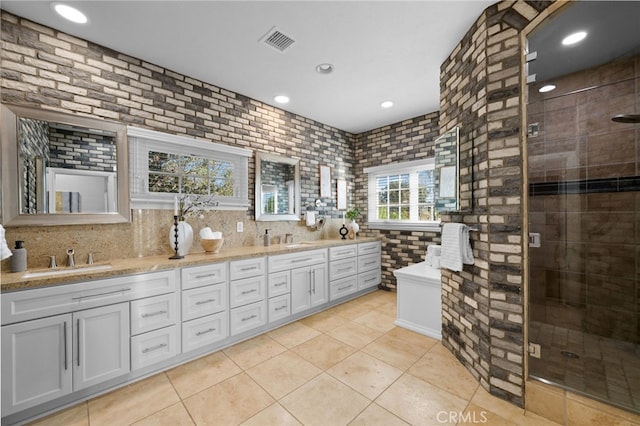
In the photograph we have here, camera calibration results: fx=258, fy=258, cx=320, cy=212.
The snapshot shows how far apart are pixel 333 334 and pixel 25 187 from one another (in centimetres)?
293

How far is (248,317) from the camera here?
2.65m

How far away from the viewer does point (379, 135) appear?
451 centimetres

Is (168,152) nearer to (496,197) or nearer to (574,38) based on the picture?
(496,197)

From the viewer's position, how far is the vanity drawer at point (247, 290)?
2.55 m

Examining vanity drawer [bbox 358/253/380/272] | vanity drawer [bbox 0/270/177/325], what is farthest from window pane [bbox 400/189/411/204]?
vanity drawer [bbox 0/270/177/325]

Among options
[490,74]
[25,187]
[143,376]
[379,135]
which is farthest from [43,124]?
[379,135]

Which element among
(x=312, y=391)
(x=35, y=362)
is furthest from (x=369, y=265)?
(x=35, y=362)

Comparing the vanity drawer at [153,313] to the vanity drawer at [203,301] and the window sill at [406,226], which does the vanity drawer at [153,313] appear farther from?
the window sill at [406,226]

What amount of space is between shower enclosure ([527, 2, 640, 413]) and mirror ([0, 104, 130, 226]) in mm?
3363

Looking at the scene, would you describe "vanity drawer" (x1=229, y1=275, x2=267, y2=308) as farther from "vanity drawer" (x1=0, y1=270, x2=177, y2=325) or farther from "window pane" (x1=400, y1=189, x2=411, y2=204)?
"window pane" (x1=400, y1=189, x2=411, y2=204)

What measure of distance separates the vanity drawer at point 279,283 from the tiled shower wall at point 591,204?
2321mm

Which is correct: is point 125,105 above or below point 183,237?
above

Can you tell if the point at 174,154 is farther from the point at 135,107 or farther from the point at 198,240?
the point at 198,240

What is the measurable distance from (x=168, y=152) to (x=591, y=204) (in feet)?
13.7
